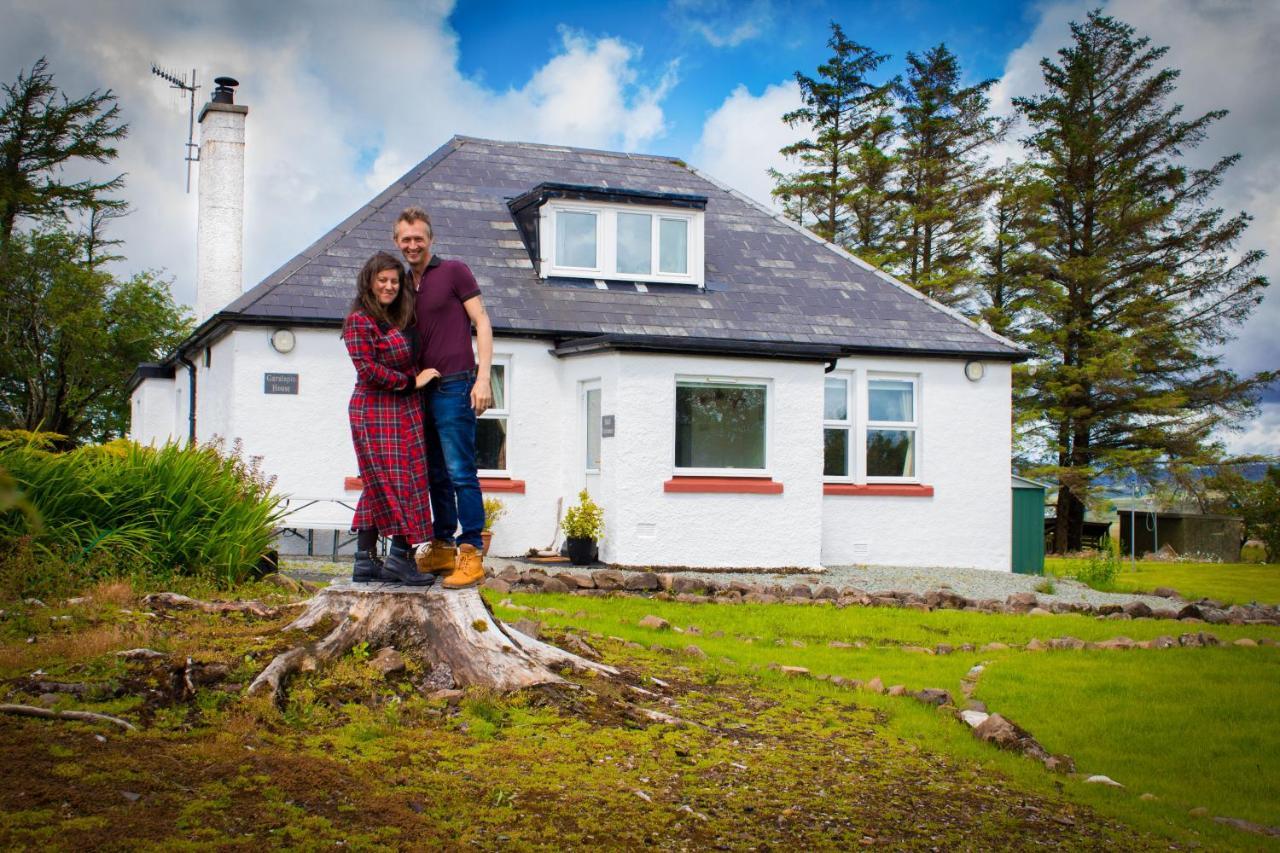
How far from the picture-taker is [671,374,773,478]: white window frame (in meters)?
15.0

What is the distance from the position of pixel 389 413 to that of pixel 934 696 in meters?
3.66

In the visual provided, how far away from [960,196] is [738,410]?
20241mm

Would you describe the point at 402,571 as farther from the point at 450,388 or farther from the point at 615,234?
the point at 615,234

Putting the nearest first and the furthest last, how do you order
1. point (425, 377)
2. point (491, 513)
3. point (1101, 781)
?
point (1101, 781) < point (425, 377) < point (491, 513)

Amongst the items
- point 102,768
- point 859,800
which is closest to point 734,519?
point 859,800

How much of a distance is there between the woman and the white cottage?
8364 millimetres

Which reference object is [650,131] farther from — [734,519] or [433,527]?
[433,527]

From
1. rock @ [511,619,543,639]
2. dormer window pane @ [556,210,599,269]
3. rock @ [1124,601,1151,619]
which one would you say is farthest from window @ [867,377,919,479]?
rock @ [511,619,543,639]

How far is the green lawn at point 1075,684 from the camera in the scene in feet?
18.0

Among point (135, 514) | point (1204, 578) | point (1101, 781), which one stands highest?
point (135, 514)

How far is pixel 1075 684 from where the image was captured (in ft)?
25.3

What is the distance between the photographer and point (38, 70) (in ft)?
106

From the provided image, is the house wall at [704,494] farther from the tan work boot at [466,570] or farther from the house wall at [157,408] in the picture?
the house wall at [157,408]

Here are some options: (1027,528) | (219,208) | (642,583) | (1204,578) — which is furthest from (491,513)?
(1204,578)
